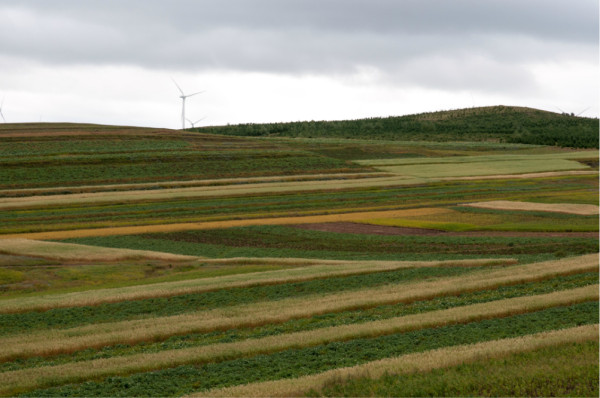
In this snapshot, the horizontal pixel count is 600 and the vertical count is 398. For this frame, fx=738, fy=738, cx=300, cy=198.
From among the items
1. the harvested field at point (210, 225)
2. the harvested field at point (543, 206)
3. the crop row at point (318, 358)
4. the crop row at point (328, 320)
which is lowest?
the harvested field at point (210, 225)

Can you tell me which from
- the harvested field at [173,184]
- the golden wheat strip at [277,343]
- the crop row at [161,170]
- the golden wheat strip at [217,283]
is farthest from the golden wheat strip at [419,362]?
the crop row at [161,170]

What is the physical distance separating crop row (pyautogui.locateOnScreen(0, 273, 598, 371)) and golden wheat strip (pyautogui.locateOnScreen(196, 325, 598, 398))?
A: 7.08 meters

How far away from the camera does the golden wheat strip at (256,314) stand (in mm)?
26891

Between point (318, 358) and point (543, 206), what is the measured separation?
6009cm

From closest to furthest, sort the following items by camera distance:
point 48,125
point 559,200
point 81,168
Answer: point 559,200 < point 81,168 < point 48,125

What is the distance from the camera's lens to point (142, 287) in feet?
131

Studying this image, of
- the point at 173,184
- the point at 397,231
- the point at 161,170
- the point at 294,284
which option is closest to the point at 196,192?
the point at 173,184

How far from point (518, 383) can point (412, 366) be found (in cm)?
317

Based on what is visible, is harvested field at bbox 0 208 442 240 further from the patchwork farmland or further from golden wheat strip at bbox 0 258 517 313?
golden wheat strip at bbox 0 258 517 313

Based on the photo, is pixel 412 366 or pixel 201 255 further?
pixel 201 255

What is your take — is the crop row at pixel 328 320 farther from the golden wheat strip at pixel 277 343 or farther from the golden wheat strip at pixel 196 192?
the golden wheat strip at pixel 196 192

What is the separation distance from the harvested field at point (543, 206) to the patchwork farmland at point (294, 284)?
345 millimetres

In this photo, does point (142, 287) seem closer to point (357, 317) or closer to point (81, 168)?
point (357, 317)

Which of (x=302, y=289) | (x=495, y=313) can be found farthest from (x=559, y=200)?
(x=495, y=313)
